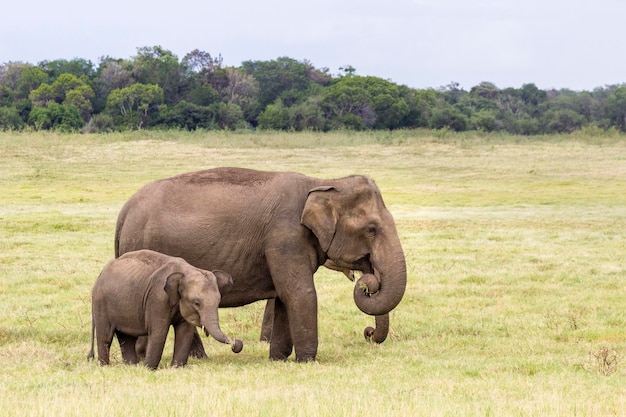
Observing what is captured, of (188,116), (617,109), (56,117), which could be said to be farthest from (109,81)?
(617,109)

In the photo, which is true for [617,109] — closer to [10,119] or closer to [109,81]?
[109,81]

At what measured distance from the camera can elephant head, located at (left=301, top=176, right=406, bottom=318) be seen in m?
11.4

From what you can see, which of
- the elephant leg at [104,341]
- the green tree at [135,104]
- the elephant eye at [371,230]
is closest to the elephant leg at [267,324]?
the elephant eye at [371,230]

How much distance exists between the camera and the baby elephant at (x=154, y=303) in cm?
1053

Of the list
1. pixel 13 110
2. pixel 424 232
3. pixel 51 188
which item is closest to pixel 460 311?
pixel 424 232

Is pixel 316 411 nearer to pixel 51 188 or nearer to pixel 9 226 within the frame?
pixel 9 226

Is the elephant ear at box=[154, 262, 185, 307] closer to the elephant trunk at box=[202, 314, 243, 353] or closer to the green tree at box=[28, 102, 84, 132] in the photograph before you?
the elephant trunk at box=[202, 314, 243, 353]

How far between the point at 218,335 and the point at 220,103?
75.7 metres

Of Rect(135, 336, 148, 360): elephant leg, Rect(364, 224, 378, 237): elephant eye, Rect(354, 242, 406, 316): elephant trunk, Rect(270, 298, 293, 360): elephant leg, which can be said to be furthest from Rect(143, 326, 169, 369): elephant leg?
Rect(364, 224, 378, 237): elephant eye

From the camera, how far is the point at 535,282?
61.9 ft

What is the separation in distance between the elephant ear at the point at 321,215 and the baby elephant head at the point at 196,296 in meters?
1.42

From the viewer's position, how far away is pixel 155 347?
419 inches

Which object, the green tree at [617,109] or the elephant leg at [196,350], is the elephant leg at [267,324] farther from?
the green tree at [617,109]

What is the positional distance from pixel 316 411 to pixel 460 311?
345 inches
